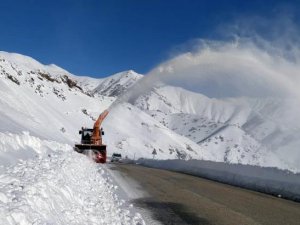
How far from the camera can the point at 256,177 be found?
26.2 meters

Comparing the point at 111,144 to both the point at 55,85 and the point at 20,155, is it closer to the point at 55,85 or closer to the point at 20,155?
the point at 55,85

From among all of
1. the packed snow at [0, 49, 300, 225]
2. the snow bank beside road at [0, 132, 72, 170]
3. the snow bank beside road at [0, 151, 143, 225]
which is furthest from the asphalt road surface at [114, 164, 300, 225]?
the snow bank beside road at [0, 132, 72, 170]

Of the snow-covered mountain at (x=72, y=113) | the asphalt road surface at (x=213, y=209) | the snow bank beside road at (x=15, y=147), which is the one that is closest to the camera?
the asphalt road surface at (x=213, y=209)

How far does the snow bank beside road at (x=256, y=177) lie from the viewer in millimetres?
21797

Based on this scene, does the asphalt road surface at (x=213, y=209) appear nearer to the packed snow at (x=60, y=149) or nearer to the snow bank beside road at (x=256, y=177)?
the packed snow at (x=60, y=149)

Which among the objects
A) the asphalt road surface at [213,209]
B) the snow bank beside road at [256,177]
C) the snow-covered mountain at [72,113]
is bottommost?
the asphalt road surface at [213,209]

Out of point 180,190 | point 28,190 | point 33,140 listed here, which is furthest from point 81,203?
point 33,140

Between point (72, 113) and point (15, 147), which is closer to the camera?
point (15, 147)

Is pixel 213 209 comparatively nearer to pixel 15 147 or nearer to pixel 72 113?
pixel 15 147

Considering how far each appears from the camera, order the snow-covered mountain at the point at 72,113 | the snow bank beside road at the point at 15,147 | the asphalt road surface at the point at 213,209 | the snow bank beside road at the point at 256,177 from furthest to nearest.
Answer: the snow-covered mountain at the point at 72,113, the snow bank beside road at the point at 256,177, the snow bank beside road at the point at 15,147, the asphalt road surface at the point at 213,209

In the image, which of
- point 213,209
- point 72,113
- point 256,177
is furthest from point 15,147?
point 72,113

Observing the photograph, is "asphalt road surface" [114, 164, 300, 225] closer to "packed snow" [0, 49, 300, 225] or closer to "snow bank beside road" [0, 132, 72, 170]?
"packed snow" [0, 49, 300, 225]

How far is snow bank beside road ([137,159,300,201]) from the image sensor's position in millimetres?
21797

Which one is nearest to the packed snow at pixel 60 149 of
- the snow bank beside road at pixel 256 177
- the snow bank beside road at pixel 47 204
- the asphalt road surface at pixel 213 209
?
the snow bank beside road at pixel 47 204
